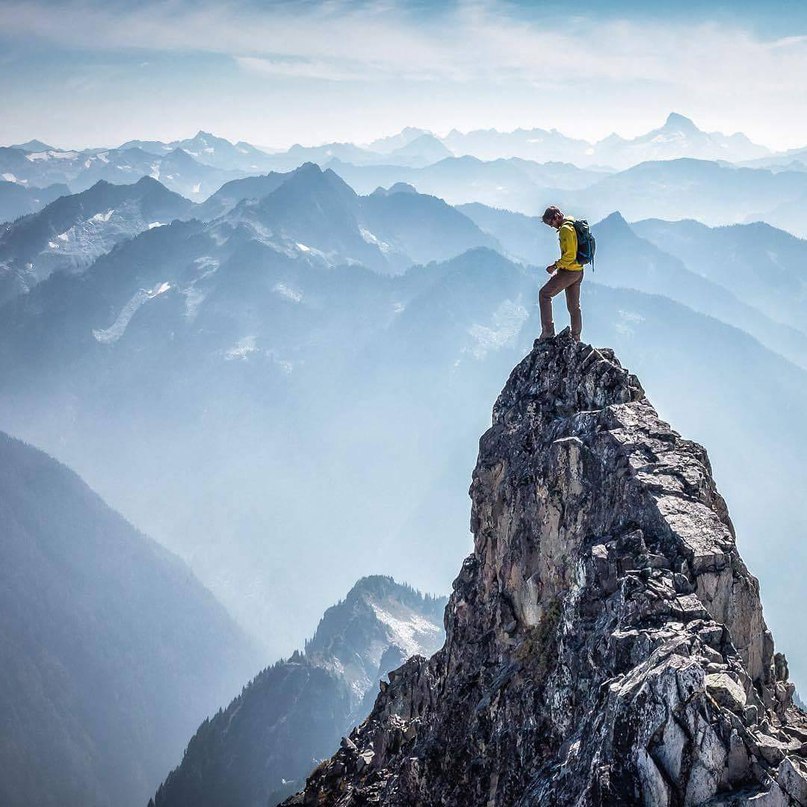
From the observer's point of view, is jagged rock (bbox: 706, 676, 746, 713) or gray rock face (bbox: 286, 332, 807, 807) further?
jagged rock (bbox: 706, 676, 746, 713)

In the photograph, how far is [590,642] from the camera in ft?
76.8

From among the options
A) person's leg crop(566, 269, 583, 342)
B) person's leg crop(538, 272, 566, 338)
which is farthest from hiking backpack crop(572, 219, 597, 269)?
person's leg crop(566, 269, 583, 342)

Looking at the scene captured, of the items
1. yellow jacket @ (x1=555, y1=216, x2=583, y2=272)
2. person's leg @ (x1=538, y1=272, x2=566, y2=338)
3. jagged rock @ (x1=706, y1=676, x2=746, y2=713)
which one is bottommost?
jagged rock @ (x1=706, y1=676, x2=746, y2=713)

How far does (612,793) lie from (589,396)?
57.7ft

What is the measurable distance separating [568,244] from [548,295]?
2.20 meters

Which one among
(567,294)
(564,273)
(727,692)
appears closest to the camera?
(727,692)

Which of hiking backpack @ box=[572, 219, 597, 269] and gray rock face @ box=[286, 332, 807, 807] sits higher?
hiking backpack @ box=[572, 219, 597, 269]

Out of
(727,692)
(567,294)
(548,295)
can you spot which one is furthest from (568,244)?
(727,692)

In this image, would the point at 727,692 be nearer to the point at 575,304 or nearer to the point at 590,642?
the point at 590,642

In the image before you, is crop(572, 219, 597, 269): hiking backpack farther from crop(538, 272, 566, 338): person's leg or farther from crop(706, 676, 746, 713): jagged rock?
crop(706, 676, 746, 713): jagged rock

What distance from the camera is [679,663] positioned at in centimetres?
1841

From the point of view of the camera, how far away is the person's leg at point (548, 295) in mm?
34031

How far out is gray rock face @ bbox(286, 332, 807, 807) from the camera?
17766mm

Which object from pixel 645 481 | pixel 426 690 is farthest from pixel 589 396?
pixel 426 690
